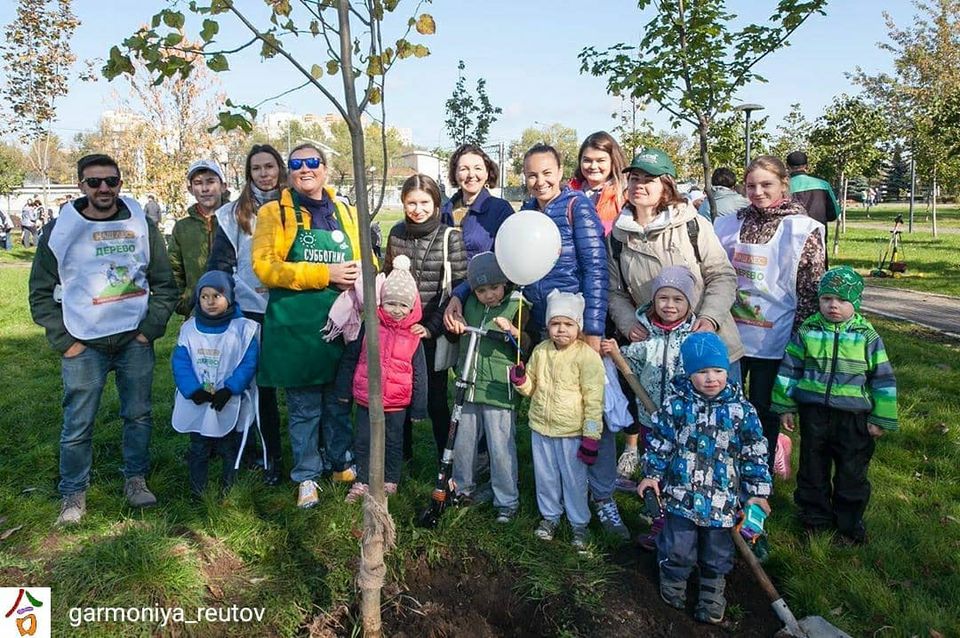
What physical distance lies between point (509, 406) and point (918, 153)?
76.1 feet

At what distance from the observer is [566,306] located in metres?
3.65

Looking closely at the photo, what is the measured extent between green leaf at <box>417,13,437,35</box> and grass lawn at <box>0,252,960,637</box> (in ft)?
8.31

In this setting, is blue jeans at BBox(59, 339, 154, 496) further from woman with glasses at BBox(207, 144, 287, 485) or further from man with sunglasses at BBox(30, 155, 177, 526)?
woman with glasses at BBox(207, 144, 287, 485)

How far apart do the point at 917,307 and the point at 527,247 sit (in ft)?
31.2

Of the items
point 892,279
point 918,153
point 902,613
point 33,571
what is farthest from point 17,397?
point 918,153

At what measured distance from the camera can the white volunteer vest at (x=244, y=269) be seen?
4.43m

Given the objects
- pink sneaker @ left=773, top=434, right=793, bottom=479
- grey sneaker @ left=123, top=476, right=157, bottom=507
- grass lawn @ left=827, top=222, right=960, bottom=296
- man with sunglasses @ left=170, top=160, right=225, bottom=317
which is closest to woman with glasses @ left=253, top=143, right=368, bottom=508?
grey sneaker @ left=123, top=476, right=157, bottom=507

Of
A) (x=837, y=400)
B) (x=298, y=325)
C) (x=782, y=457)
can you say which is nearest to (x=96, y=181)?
(x=298, y=325)

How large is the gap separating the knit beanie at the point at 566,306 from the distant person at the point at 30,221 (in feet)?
87.1

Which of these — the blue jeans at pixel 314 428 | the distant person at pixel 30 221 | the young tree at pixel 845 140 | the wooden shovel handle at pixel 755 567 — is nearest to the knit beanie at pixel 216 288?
the blue jeans at pixel 314 428

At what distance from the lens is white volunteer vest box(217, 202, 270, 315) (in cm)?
443

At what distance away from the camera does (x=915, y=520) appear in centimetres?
384

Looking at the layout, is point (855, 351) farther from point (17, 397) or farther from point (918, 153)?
point (918, 153)

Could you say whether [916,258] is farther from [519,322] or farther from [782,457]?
[519,322]
